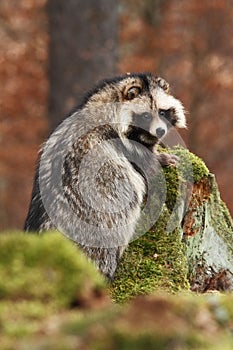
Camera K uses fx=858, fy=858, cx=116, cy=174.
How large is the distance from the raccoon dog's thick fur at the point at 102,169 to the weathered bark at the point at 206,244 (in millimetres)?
431

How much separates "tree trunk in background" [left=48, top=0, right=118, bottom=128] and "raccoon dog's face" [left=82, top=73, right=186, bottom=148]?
749 cm

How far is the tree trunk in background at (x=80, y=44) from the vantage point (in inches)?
591

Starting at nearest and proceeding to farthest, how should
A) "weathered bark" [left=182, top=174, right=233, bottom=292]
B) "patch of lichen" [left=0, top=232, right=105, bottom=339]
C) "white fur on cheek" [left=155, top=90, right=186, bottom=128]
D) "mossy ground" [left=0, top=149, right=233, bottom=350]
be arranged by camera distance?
"mossy ground" [left=0, top=149, right=233, bottom=350] < "patch of lichen" [left=0, top=232, right=105, bottom=339] < "weathered bark" [left=182, top=174, right=233, bottom=292] < "white fur on cheek" [left=155, top=90, right=186, bottom=128]

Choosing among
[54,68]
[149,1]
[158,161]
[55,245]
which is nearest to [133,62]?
[149,1]

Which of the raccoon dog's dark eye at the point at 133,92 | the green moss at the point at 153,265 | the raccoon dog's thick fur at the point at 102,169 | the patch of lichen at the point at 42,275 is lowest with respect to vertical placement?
the green moss at the point at 153,265

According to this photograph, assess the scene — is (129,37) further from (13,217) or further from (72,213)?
(72,213)

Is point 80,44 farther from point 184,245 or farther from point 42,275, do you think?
point 42,275

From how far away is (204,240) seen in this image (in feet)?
23.0

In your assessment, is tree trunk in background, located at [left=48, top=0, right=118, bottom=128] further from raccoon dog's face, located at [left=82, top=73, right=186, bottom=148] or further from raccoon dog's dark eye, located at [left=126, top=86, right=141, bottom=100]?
raccoon dog's dark eye, located at [left=126, top=86, right=141, bottom=100]

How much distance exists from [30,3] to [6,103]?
242 cm

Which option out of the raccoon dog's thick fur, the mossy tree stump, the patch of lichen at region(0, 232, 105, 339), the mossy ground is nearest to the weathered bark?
the mossy tree stump

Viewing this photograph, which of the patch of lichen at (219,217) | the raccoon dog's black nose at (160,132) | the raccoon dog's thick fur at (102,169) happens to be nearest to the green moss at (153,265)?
the raccoon dog's thick fur at (102,169)

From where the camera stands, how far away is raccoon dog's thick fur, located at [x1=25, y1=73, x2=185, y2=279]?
6.50m

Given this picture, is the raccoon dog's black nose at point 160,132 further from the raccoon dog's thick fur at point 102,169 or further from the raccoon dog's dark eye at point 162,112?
the raccoon dog's dark eye at point 162,112
